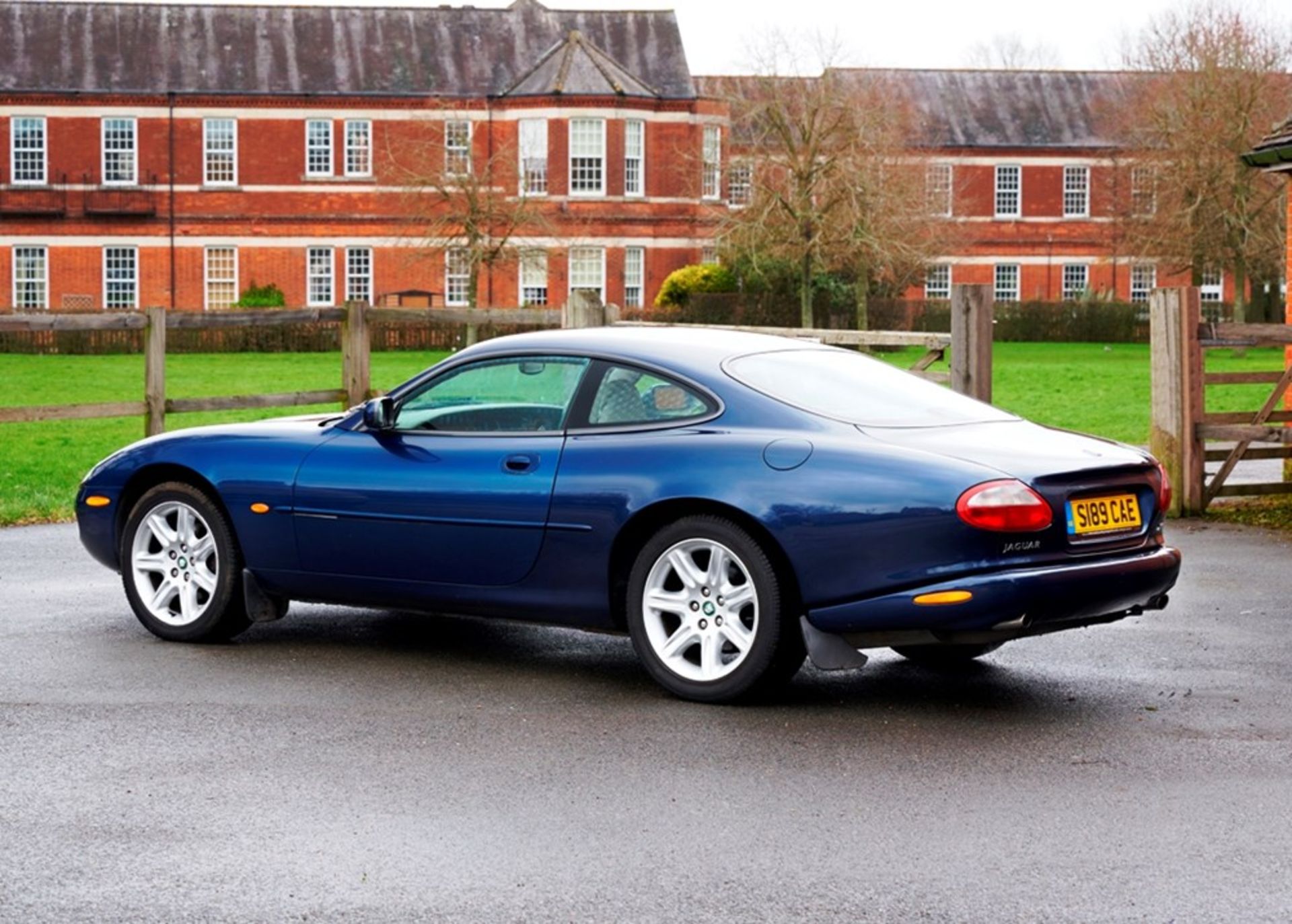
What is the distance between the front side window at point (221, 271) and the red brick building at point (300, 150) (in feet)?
0.19

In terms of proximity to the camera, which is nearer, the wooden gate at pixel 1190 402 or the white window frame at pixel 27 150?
the wooden gate at pixel 1190 402

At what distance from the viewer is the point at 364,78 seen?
59.3 meters

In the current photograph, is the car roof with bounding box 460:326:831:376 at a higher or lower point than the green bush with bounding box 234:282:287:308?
lower

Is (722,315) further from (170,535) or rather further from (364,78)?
(170,535)

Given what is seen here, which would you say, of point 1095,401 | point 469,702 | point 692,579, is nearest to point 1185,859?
point 692,579

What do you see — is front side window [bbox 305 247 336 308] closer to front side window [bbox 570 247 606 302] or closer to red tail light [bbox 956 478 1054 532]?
front side window [bbox 570 247 606 302]

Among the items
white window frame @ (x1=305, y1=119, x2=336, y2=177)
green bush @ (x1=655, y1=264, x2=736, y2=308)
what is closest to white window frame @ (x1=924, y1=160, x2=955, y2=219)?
green bush @ (x1=655, y1=264, x2=736, y2=308)

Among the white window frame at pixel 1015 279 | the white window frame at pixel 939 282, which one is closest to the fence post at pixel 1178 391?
the white window frame at pixel 939 282

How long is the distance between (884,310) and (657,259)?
7267mm

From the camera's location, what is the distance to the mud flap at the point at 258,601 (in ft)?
27.6

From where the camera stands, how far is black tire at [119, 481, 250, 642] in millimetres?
8469

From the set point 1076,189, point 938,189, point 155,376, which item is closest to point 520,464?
point 155,376

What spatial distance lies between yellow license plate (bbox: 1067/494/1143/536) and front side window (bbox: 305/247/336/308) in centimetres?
5365

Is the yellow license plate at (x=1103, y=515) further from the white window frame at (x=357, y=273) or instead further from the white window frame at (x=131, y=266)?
the white window frame at (x=131, y=266)
